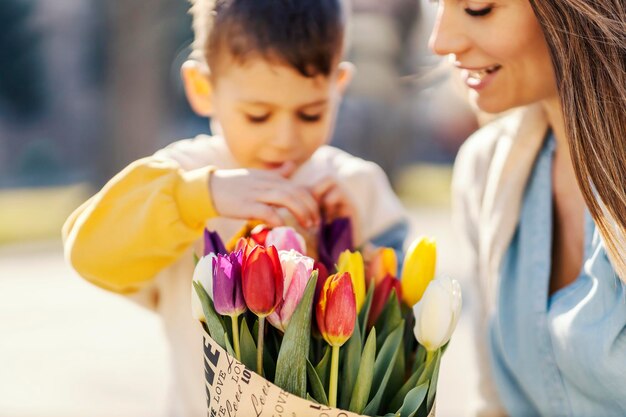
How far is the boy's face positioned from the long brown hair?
39 cm

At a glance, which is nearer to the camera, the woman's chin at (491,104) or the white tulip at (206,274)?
the white tulip at (206,274)

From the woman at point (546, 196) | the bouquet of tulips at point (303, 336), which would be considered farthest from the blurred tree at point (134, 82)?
the bouquet of tulips at point (303, 336)

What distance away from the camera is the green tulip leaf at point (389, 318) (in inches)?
52.4

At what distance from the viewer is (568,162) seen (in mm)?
1784

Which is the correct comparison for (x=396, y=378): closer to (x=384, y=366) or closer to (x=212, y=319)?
(x=384, y=366)

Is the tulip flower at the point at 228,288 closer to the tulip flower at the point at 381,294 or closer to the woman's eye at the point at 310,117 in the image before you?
the tulip flower at the point at 381,294

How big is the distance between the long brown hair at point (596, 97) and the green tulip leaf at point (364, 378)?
467 mm

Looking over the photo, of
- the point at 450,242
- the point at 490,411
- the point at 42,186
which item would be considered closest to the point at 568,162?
the point at 490,411

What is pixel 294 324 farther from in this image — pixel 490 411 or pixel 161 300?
pixel 490 411

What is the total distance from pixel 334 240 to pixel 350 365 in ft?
0.97

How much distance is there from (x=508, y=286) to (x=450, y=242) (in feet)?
19.8

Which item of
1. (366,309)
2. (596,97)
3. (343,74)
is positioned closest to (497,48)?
(596,97)

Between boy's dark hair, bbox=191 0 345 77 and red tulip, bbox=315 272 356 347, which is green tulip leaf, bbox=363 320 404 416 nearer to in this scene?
red tulip, bbox=315 272 356 347

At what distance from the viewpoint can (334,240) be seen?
1481mm
